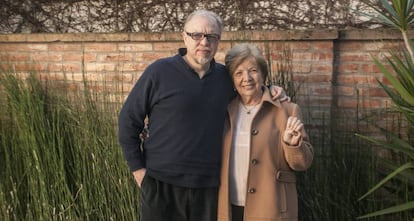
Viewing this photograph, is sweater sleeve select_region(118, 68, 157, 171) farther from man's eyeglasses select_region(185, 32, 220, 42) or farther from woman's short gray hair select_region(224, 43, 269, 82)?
woman's short gray hair select_region(224, 43, 269, 82)

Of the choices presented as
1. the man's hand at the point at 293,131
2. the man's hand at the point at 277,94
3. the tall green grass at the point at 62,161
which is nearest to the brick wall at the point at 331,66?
the tall green grass at the point at 62,161

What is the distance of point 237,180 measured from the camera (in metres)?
2.50

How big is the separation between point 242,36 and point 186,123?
1.47m

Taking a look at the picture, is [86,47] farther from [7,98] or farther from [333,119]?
[333,119]

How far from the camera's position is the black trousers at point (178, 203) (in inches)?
100

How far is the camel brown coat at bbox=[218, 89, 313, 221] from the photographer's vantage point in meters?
2.45

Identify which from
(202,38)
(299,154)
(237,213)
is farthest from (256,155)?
(202,38)

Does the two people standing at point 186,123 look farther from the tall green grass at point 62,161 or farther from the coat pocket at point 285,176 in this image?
the tall green grass at point 62,161

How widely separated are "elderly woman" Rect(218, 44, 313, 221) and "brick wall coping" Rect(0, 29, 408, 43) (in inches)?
48.4

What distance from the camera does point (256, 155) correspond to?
246 cm

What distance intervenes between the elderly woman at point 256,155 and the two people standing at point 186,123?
0.22 feet

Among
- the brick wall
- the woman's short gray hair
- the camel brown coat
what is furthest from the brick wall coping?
the camel brown coat

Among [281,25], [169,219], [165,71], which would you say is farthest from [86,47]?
[169,219]

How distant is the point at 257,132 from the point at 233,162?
0.19 meters
